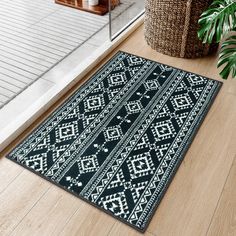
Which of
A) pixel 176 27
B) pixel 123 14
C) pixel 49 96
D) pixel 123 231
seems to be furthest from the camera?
pixel 123 14

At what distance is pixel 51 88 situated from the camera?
1.99 m

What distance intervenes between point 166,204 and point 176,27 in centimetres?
119

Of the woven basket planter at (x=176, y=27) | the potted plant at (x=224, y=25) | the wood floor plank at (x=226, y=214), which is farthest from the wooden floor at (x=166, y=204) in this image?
the woven basket planter at (x=176, y=27)

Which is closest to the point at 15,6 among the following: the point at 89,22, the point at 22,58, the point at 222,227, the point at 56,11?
the point at 56,11

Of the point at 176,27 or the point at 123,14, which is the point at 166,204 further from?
the point at 123,14

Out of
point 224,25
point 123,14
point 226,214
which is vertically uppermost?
point 224,25

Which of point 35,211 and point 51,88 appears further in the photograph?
point 51,88

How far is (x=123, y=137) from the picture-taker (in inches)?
66.9

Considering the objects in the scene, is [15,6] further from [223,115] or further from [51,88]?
[223,115]

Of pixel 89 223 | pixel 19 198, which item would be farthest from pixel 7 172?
pixel 89 223

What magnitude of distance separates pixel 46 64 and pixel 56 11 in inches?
35.3

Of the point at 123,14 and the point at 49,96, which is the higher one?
the point at 123,14

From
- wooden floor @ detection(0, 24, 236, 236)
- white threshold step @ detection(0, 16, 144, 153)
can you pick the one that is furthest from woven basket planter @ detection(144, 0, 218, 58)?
wooden floor @ detection(0, 24, 236, 236)

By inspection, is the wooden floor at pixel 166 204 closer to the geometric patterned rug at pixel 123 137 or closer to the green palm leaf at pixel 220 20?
the geometric patterned rug at pixel 123 137
